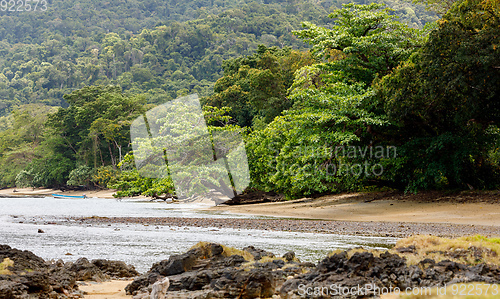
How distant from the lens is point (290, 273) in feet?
20.0

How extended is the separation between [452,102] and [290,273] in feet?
48.3

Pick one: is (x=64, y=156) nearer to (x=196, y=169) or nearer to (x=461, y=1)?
(x=196, y=169)

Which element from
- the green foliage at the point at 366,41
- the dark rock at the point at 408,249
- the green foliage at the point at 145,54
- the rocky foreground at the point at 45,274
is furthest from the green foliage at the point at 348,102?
the green foliage at the point at 145,54

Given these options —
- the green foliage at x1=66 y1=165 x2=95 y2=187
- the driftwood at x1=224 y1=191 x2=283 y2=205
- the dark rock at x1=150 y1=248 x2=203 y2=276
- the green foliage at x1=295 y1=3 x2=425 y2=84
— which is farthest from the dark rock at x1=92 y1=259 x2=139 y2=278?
the green foliage at x1=66 y1=165 x2=95 y2=187

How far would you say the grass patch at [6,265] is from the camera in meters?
5.88

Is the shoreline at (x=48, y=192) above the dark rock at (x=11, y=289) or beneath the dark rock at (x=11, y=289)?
beneath

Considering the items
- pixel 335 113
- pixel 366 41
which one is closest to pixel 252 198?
pixel 335 113

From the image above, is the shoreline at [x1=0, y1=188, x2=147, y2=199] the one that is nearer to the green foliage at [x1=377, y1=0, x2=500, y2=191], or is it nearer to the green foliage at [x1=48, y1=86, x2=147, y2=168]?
the green foliage at [x1=48, y1=86, x2=147, y2=168]

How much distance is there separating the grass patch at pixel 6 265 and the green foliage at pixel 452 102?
15.7 m

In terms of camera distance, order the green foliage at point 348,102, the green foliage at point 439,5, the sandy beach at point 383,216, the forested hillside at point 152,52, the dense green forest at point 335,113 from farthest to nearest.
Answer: the forested hillside at point 152,52 < the green foliage at point 439,5 < the green foliage at point 348,102 < the dense green forest at point 335,113 < the sandy beach at point 383,216

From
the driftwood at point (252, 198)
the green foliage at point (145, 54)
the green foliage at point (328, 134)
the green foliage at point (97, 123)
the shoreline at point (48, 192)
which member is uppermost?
the green foliage at point (145, 54)

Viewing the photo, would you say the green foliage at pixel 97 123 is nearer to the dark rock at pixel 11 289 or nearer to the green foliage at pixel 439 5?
the green foliage at pixel 439 5

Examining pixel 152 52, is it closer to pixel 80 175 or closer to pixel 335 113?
pixel 80 175

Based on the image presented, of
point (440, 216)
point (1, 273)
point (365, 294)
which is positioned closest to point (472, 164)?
point (440, 216)
